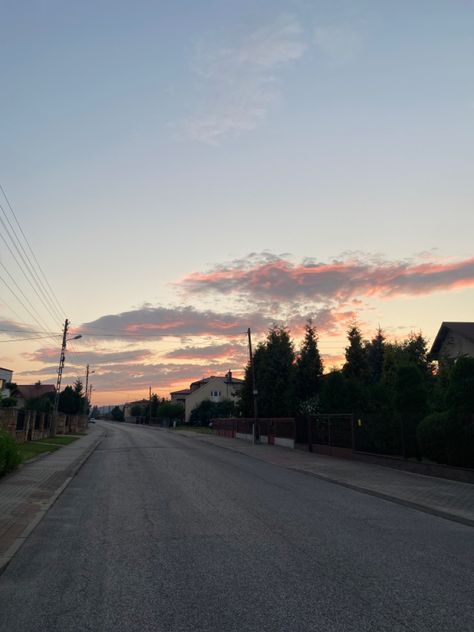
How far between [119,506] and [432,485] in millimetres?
8485

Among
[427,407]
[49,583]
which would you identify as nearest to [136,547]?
[49,583]

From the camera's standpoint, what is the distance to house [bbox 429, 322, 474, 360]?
37.3 meters

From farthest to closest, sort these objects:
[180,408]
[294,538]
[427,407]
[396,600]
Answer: [180,408] → [427,407] → [294,538] → [396,600]

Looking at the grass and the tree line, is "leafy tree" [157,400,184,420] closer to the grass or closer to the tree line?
the tree line

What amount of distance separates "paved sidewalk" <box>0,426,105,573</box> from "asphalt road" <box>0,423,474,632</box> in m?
0.26

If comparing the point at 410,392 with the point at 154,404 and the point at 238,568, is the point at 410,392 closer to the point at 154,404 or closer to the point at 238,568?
the point at 238,568

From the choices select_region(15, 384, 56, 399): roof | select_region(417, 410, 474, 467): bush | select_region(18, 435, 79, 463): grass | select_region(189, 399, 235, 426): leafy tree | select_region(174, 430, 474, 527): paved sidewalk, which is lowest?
select_region(174, 430, 474, 527): paved sidewalk

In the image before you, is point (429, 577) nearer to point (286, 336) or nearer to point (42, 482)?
point (42, 482)

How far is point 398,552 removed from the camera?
23.6ft

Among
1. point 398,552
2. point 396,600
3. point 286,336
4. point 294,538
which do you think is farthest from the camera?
point 286,336

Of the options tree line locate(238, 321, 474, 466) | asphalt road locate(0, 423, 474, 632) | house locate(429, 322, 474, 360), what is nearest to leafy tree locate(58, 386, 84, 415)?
tree line locate(238, 321, 474, 466)

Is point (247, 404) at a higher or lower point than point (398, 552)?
higher

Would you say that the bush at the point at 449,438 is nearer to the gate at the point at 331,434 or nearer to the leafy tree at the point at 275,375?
the gate at the point at 331,434

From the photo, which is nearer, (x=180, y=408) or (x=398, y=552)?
(x=398, y=552)
